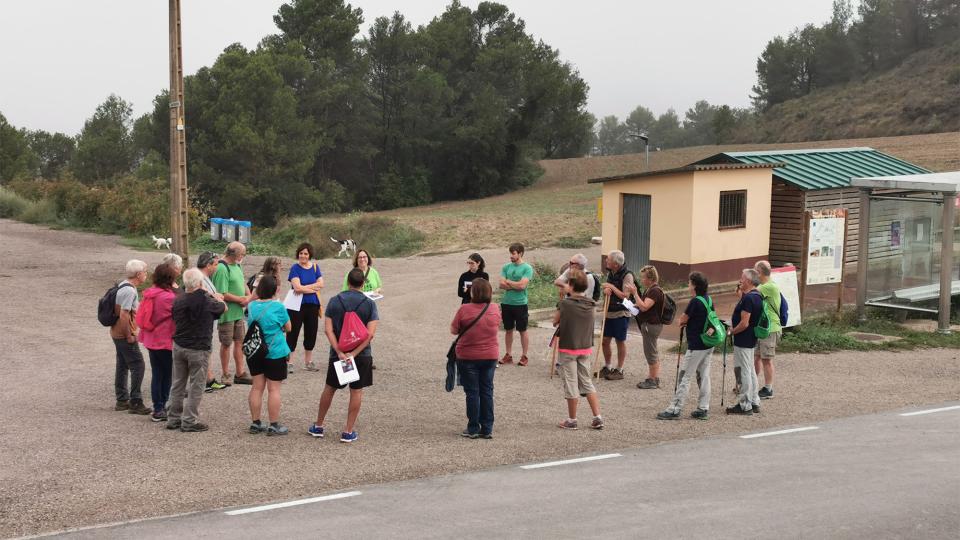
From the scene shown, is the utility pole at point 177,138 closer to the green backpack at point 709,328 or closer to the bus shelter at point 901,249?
the green backpack at point 709,328

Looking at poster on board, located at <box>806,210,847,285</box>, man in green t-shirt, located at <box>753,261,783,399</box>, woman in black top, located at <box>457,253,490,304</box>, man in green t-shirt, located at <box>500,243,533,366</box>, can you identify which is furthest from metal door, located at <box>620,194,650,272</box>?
man in green t-shirt, located at <box>753,261,783,399</box>

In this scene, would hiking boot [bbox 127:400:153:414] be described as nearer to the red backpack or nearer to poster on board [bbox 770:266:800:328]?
the red backpack

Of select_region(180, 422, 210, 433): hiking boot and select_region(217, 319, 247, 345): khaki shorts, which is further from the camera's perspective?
select_region(217, 319, 247, 345): khaki shorts

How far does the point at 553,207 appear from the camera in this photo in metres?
47.8

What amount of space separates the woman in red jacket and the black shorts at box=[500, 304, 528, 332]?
3555 mm

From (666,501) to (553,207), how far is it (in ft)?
132

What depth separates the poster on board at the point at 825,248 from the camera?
683 inches

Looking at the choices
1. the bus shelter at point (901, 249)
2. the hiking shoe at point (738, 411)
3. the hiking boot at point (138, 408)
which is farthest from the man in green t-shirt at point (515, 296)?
the bus shelter at point (901, 249)

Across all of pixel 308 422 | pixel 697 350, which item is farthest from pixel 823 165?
pixel 308 422

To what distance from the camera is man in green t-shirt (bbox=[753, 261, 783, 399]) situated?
1145cm

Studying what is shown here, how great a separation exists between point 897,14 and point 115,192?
254 feet

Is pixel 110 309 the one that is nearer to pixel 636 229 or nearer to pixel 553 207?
pixel 636 229

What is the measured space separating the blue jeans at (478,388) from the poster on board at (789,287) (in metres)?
7.06

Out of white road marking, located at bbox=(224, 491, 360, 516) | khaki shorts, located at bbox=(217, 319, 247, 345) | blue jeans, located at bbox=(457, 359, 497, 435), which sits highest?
khaki shorts, located at bbox=(217, 319, 247, 345)
